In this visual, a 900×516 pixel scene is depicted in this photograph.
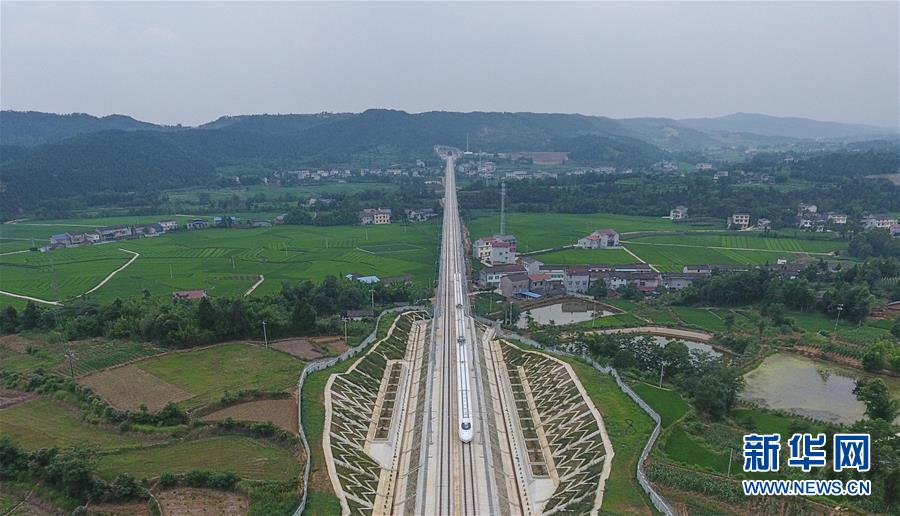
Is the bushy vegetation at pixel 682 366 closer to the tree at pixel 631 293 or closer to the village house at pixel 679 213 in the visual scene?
the tree at pixel 631 293

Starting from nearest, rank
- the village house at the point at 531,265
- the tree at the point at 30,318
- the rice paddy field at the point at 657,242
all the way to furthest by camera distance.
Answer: the tree at the point at 30,318
the village house at the point at 531,265
the rice paddy field at the point at 657,242

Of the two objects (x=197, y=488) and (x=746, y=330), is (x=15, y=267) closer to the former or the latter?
(x=197, y=488)

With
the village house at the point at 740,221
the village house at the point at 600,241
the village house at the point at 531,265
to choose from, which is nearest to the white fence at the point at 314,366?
the village house at the point at 531,265

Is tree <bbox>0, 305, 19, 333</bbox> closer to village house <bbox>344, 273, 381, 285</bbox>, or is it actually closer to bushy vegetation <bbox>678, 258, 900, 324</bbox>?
village house <bbox>344, 273, 381, 285</bbox>

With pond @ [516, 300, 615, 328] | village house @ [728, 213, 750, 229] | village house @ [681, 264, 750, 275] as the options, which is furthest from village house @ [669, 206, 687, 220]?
pond @ [516, 300, 615, 328]

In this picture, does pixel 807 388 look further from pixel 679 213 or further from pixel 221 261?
pixel 679 213


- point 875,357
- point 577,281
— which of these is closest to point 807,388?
point 875,357

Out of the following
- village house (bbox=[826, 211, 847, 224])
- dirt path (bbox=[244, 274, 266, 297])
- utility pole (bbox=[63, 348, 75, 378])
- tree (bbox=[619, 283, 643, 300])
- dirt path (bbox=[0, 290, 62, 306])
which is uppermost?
village house (bbox=[826, 211, 847, 224])
